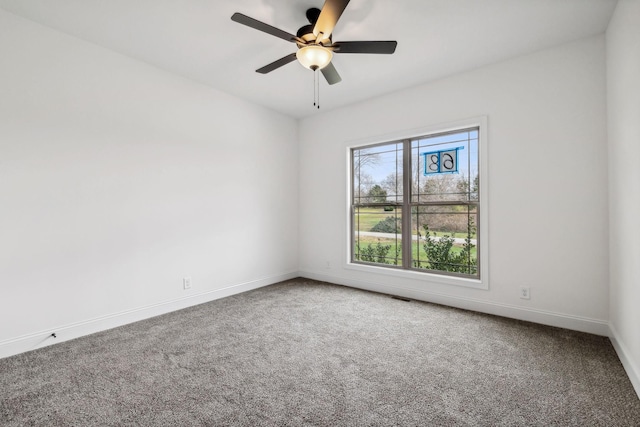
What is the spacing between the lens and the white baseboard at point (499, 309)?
8.87 feet

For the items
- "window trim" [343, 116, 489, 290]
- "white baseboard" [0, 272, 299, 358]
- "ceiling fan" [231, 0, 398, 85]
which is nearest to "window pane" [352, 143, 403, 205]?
"window trim" [343, 116, 489, 290]

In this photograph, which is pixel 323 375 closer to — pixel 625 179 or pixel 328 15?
pixel 328 15

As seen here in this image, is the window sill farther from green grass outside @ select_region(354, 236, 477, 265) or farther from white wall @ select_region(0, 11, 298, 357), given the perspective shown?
white wall @ select_region(0, 11, 298, 357)

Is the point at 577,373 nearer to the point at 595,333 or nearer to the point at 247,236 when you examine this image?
the point at 595,333

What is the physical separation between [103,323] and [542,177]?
447cm

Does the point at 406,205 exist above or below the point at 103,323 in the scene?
above

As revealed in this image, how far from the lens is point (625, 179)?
2168 millimetres

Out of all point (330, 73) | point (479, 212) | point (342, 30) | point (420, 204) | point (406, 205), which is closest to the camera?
point (342, 30)

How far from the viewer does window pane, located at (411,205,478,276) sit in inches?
138

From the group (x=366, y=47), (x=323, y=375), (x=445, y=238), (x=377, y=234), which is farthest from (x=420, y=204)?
(x=323, y=375)

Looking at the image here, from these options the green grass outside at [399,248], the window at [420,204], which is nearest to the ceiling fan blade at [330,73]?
the window at [420,204]

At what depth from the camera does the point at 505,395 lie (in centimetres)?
182

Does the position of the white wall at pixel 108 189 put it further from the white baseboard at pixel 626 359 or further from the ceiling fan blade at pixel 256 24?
the white baseboard at pixel 626 359

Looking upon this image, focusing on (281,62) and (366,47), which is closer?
(366,47)
